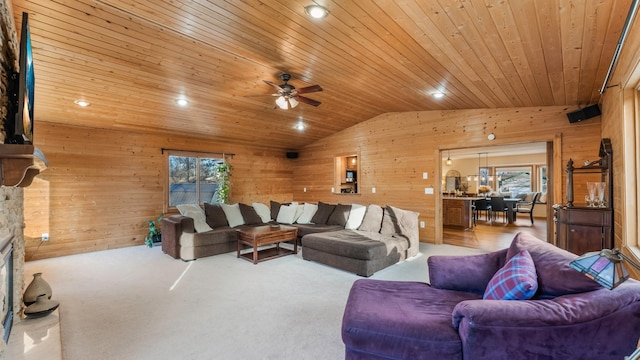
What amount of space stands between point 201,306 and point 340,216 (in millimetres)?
3226

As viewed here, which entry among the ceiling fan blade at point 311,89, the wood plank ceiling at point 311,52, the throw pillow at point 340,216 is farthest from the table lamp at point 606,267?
the throw pillow at point 340,216

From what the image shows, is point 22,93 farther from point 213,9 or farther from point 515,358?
point 515,358

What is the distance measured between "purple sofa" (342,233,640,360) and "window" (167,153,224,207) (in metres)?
5.67

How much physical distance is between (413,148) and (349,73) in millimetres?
2770

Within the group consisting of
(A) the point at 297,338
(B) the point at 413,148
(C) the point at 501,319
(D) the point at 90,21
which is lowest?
(A) the point at 297,338

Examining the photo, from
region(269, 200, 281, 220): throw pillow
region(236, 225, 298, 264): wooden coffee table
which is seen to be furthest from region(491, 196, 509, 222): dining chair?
region(236, 225, 298, 264): wooden coffee table

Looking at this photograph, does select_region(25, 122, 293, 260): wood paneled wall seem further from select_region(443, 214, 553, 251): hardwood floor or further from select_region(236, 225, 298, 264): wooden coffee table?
select_region(443, 214, 553, 251): hardwood floor

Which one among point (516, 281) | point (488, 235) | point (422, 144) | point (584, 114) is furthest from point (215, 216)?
point (584, 114)

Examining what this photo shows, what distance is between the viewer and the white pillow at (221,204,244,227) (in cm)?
564

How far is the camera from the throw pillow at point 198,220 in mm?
5050

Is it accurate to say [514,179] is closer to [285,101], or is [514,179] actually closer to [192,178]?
[285,101]

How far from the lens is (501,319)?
1.40 meters

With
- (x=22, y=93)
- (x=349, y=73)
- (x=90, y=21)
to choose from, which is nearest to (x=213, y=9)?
(x=90, y=21)

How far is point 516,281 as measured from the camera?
64.8 inches
